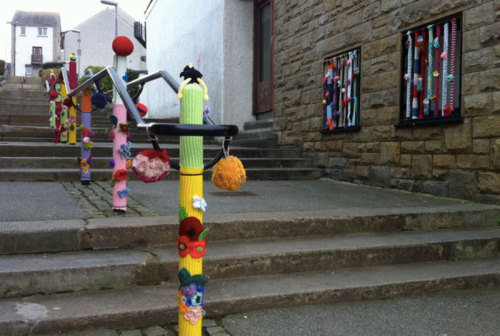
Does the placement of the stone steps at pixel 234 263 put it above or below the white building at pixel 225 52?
below

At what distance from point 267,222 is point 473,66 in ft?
9.95

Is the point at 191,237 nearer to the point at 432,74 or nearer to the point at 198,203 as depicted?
the point at 198,203

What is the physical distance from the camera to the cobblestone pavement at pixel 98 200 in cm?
403

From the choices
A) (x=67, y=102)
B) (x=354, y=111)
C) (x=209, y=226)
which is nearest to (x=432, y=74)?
(x=354, y=111)

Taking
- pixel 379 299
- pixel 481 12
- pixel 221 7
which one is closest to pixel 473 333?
pixel 379 299

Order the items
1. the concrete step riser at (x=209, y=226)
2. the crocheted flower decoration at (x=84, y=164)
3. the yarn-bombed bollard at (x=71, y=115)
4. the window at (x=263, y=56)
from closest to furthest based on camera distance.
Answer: the concrete step riser at (x=209, y=226) < the crocheted flower decoration at (x=84, y=164) < the yarn-bombed bollard at (x=71, y=115) < the window at (x=263, y=56)

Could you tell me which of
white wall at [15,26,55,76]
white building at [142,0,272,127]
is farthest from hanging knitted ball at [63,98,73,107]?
white wall at [15,26,55,76]

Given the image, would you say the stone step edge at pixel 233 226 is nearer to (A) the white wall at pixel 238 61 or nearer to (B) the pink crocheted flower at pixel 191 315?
(B) the pink crocheted flower at pixel 191 315

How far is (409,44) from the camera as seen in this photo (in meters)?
5.95

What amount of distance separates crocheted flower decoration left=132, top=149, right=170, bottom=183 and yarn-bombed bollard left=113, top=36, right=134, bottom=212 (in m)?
2.07

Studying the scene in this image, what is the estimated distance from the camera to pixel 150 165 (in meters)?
2.01

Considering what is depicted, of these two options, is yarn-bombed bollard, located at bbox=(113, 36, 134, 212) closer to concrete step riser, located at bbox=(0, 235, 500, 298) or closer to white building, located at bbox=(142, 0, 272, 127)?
concrete step riser, located at bbox=(0, 235, 500, 298)

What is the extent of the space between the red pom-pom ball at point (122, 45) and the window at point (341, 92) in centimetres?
394

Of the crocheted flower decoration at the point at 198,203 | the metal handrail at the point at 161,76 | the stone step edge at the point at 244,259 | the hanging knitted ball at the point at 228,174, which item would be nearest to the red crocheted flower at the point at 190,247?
the crocheted flower decoration at the point at 198,203
